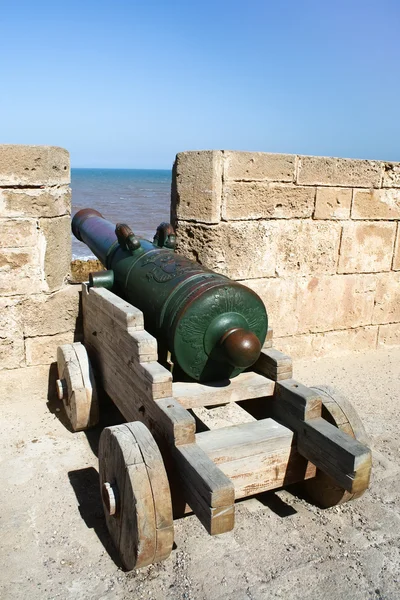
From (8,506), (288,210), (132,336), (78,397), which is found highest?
(288,210)

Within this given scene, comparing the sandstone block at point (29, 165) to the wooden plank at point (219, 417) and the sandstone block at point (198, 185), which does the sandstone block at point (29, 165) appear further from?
the wooden plank at point (219, 417)

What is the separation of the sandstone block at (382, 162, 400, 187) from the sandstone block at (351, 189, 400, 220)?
0.07 m

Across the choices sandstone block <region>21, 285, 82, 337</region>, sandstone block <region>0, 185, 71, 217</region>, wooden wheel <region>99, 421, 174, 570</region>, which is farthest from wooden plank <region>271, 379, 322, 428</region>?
sandstone block <region>0, 185, 71, 217</region>

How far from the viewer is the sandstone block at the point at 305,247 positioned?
16.8ft

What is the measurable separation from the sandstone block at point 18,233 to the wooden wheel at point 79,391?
0.96 m

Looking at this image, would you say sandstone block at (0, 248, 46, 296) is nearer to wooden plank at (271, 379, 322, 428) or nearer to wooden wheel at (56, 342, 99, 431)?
wooden wheel at (56, 342, 99, 431)

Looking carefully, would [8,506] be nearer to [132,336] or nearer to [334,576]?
[132,336]

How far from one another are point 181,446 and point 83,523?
849 millimetres

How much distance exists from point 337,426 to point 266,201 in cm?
250

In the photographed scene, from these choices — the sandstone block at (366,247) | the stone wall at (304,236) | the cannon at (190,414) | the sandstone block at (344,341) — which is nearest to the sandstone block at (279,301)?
the stone wall at (304,236)

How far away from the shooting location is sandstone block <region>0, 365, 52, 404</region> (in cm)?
437

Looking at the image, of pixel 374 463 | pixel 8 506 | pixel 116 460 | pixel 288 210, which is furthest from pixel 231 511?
pixel 288 210

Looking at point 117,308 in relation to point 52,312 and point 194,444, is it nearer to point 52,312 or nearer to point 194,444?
point 194,444

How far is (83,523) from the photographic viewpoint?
2932 millimetres
